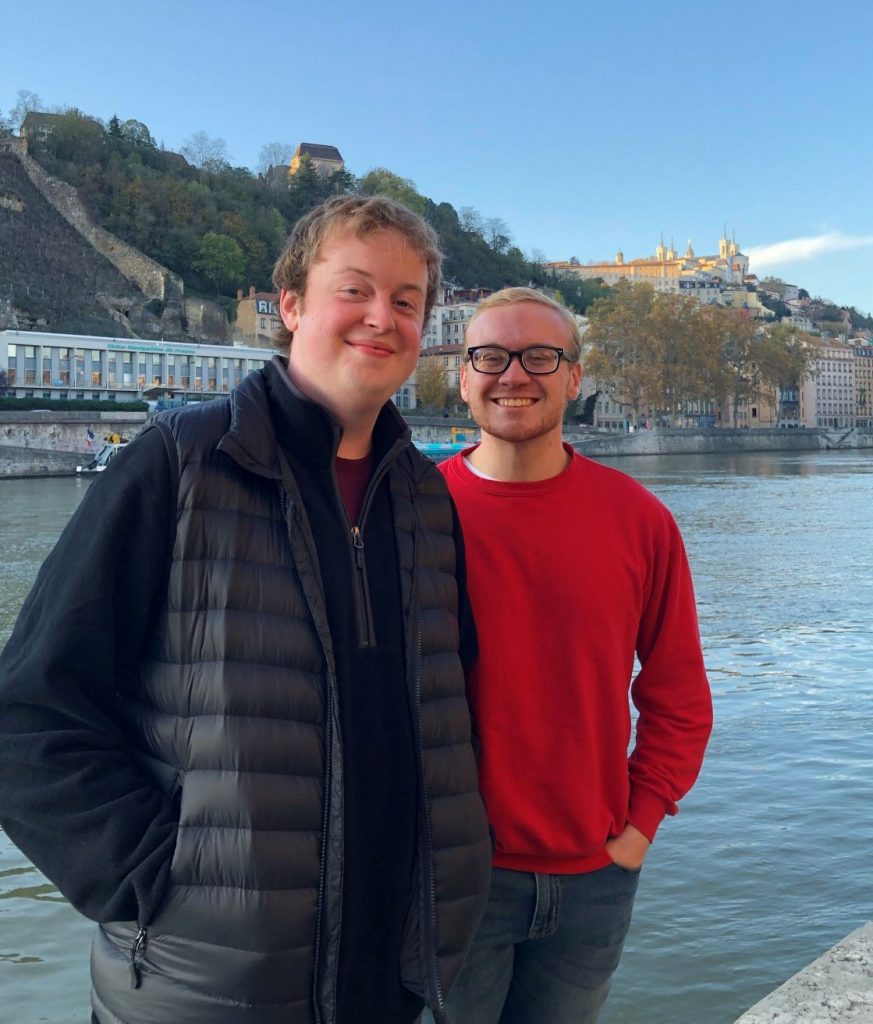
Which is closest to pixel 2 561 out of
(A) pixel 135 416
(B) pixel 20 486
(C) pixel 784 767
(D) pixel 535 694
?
(C) pixel 784 767

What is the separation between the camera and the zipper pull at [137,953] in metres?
1.61

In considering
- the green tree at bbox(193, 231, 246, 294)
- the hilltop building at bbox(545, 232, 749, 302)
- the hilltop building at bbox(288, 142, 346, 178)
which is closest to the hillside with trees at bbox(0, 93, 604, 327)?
the green tree at bbox(193, 231, 246, 294)

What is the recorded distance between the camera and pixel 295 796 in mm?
1634

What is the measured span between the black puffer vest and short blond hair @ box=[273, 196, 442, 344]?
28cm

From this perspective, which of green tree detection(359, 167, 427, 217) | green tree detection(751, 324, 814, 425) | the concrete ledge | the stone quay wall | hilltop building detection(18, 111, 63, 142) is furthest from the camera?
green tree detection(359, 167, 427, 217)

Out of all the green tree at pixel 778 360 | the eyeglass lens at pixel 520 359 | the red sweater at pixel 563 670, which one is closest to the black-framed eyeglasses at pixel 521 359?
the eyeglass lens at pixel 520 359

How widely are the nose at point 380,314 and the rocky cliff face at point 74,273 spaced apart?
66.6 metres

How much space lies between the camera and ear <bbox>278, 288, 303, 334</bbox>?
1.94 meters

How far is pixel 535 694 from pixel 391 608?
433 mm

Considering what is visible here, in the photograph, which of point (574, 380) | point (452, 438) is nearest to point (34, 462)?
point (452, 438)

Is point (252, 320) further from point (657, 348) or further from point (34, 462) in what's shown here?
point (34, 462)

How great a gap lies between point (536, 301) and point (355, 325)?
54 centimetres

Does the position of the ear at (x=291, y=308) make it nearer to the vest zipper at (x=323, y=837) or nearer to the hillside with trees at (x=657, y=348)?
the vest zipper at (x=323, y=837)

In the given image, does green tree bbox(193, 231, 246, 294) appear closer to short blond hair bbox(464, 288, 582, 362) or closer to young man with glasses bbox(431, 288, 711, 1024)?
short blond hair bbox(464, 288, 582, 362)
